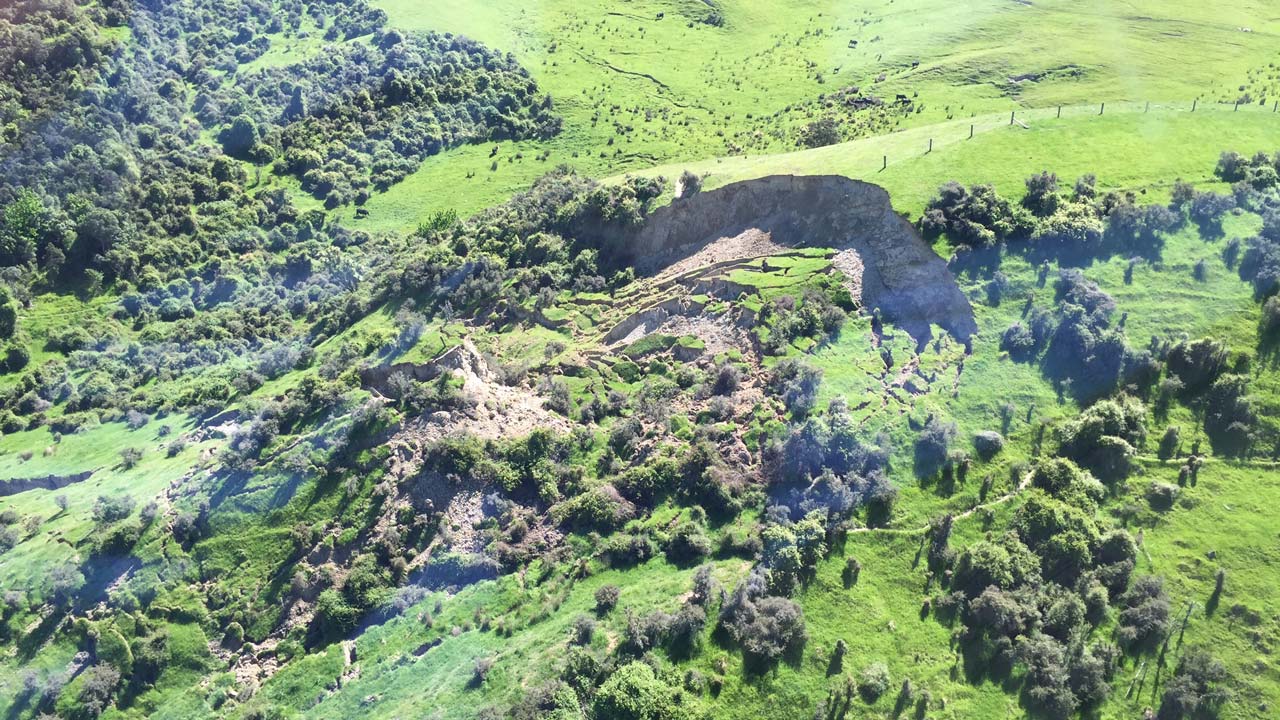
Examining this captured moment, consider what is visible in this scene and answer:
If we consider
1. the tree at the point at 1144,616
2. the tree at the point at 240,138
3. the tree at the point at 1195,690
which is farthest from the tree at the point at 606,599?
the tree at the point at 240,138

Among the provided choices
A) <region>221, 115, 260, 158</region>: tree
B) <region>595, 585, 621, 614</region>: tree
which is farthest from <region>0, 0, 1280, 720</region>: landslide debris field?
<region>221, 115, 260, 158</region>: tree

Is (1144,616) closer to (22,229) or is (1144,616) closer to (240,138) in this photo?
(240,138)

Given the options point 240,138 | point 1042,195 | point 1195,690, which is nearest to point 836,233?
point 1042,195

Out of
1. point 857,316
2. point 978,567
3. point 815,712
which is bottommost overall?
point 815,712

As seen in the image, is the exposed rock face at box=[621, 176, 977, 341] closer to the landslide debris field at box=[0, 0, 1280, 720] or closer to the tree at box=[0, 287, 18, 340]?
the landslide debris field at box=[0, 0, 1280, 720]

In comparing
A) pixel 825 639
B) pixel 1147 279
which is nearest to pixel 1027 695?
pixel 825 639

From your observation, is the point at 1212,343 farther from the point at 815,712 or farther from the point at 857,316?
the point at 815,712
